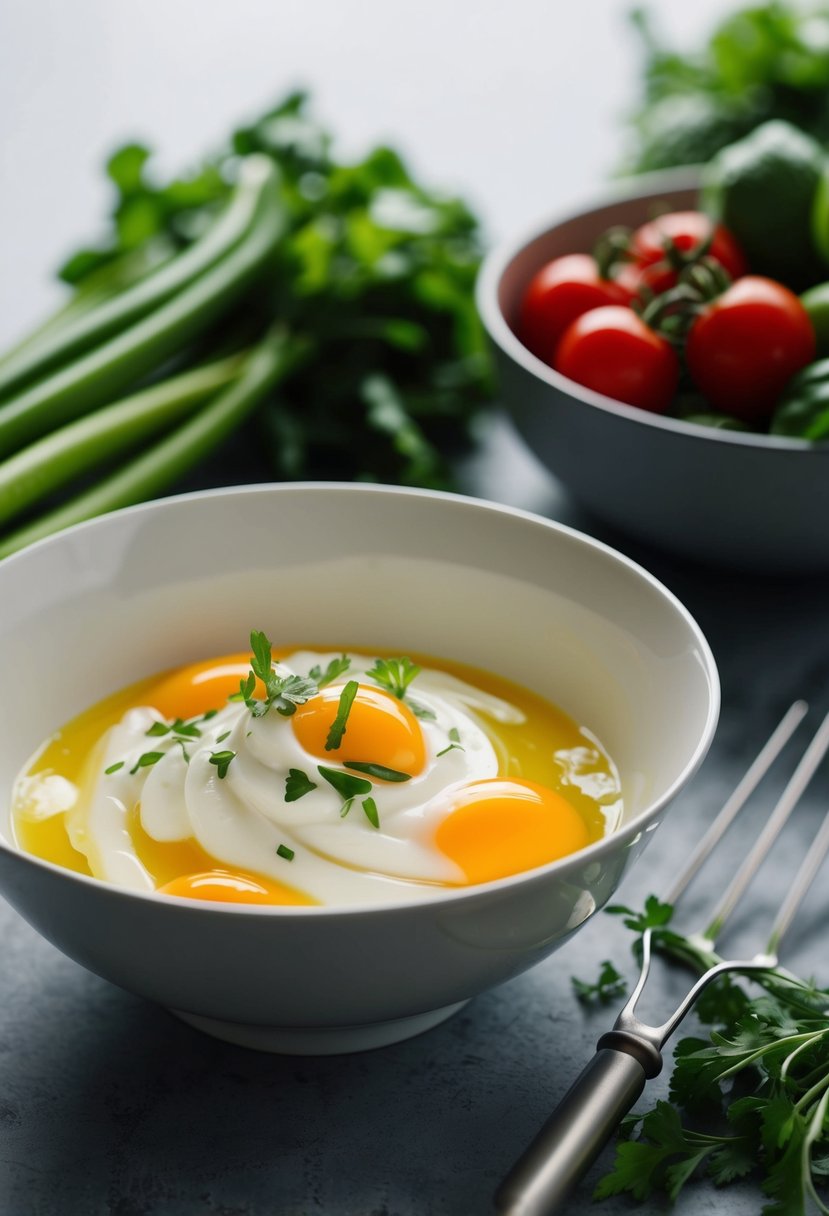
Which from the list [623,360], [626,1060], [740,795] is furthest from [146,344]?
[626,1060]

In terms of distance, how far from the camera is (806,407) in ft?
6.51

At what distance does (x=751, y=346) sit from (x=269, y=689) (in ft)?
3.42

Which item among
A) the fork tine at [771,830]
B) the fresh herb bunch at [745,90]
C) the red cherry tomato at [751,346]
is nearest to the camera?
the fork tine at [771,830]

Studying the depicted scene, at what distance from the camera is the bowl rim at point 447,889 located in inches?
43.1

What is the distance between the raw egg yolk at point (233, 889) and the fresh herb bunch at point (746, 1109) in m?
0.39

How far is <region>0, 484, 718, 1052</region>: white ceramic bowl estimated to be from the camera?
1139 millimetres

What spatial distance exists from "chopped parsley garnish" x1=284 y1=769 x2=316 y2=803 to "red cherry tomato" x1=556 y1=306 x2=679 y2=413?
39.4 inches

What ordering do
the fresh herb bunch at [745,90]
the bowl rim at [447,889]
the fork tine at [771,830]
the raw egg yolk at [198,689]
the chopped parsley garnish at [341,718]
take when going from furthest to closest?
the fresh herb bunch at [745,90], the raw egg yolk at [198,689], the fork tine at [771,830], the chopped parsley garnish at [341,718], the bowl rim at [447,889]

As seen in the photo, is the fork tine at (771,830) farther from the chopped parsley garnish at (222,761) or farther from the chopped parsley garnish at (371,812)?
the chopped parsley garnish at (222,761)

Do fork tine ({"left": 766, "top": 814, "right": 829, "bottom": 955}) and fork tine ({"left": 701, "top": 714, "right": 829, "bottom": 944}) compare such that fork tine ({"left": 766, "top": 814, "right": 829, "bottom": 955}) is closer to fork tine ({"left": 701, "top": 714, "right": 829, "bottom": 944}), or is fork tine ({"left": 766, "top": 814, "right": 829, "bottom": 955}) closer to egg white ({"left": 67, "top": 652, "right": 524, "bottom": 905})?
fork tine ({"left": 701, "top": 714, "right": 829, "bottom": 944})

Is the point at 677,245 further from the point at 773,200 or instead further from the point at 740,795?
the point at 740,795

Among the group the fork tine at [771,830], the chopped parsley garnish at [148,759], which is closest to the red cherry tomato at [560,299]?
the fork tine at [771,830]

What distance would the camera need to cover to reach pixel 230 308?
258 cm

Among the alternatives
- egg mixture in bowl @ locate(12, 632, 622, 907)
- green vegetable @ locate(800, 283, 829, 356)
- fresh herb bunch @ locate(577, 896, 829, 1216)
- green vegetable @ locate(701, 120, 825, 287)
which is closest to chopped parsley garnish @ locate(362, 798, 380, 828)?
egg mixture in bowl @ locate(12, 632, 622, 907)
